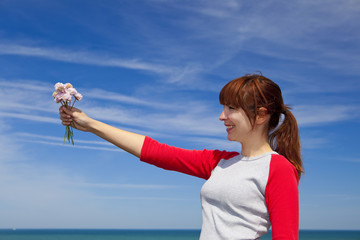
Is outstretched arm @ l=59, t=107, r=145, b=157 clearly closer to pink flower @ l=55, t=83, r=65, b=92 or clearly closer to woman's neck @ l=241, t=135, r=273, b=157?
pink flower @ l=55, t=83, r=65, b=92

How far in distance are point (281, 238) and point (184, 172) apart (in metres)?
0.81

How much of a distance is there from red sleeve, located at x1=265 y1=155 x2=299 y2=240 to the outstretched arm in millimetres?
856

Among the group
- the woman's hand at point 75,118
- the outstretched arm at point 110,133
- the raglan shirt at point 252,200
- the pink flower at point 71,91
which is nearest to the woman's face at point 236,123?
the raglan shirt at point 252,200

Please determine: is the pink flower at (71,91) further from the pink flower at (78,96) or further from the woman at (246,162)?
the woman at (246,162)

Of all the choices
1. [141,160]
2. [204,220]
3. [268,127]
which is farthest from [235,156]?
[141,160]

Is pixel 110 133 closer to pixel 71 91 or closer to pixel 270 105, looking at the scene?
pixel 71 91

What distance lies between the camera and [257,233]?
2266mm

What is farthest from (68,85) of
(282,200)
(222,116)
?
(282,200)

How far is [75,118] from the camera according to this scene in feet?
8.79

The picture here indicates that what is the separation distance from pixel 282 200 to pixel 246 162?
Answer: 0.33 m

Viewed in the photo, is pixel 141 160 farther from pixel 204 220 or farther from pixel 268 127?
pixel 268 127

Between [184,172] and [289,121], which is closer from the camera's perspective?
[289,121]

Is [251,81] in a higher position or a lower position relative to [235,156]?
higher

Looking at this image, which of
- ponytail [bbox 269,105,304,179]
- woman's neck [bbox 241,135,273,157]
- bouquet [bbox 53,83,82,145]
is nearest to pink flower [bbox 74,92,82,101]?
bouquet [bbox 53,83,82,145]
